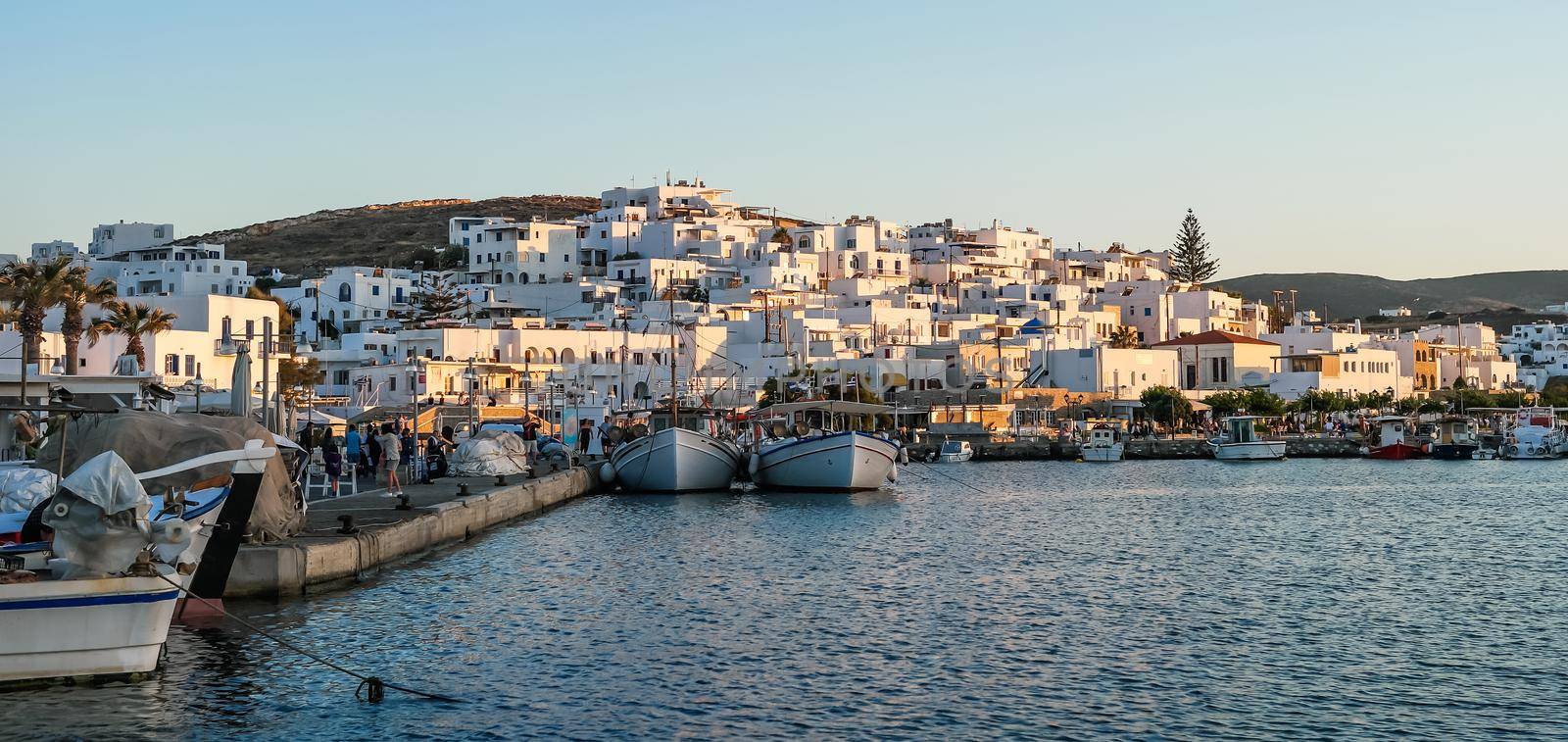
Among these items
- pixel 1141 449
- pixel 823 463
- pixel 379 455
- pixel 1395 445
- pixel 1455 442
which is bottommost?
pixel 1141 449

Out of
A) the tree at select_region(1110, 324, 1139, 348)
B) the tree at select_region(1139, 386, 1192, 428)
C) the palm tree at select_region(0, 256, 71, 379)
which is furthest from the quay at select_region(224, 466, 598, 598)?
the tree at select_region(1110, 324, 1139, 348)

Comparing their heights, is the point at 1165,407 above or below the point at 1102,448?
above

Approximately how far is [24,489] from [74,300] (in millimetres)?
31189

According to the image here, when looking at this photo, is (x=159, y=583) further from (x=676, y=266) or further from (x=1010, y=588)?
(x=676, y=266)

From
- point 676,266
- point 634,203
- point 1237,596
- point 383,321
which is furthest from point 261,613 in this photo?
point 634,203

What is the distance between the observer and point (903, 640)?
20344mm

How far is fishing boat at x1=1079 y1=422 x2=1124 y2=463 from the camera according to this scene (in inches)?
3069

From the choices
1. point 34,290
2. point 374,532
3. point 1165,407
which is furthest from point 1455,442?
point 374,532

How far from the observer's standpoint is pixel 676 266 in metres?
121

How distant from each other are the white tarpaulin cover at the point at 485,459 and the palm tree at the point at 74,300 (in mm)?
13360

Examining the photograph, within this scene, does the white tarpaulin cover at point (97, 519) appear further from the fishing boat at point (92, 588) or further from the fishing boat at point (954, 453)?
the fishing boat at point (954, 453)

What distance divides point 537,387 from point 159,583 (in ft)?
219

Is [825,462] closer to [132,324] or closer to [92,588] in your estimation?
[132,324]

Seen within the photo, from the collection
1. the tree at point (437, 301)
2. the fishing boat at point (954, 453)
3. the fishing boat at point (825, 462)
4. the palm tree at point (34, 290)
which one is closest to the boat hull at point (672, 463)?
the fishing boat at point (825, 462)
